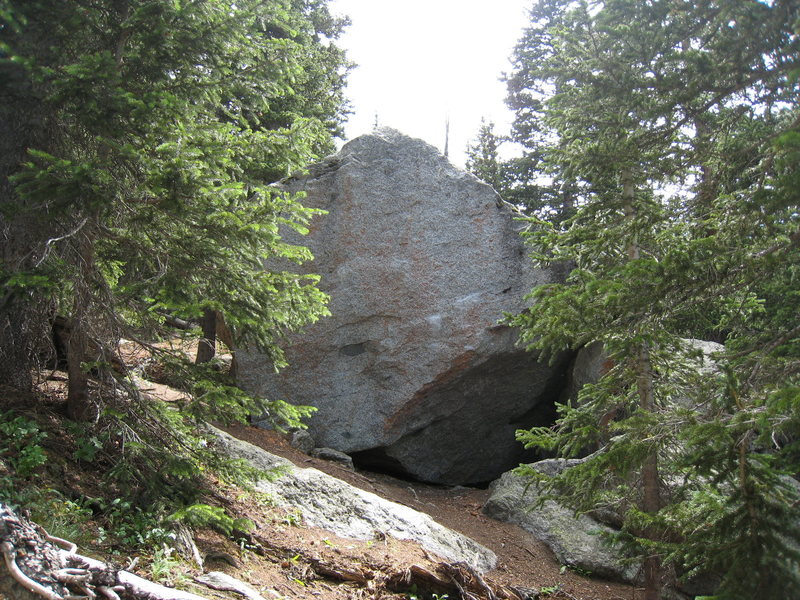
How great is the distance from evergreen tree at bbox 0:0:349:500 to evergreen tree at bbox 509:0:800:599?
3.19 m

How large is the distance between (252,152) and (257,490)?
4230mm

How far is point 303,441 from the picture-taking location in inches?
441

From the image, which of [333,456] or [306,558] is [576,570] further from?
[306,558]

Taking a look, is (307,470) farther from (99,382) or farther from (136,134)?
(136,134)

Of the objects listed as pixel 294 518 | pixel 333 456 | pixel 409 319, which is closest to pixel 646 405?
pixel 294 518

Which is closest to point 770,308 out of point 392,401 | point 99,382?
point 392,401

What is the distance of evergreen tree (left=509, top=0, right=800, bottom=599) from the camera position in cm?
395

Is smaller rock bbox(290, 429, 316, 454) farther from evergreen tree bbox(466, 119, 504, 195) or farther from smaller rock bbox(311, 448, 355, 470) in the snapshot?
evergreen tree bbox(466, 119, 504, 195)

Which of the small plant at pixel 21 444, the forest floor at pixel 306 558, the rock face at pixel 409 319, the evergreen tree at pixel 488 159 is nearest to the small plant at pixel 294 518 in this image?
the forest floor at pixel 306 558

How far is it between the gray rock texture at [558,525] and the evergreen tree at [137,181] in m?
5.28

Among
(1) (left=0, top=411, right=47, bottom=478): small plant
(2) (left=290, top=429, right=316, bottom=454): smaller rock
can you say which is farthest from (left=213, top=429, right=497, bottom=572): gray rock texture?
(1) (left=0, top=411, right=47, bottom=478): small plant

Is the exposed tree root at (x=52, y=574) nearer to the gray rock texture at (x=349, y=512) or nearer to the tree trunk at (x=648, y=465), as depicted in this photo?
the gray rock texture at (x=349, y=512)

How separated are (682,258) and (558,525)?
6.61 meters

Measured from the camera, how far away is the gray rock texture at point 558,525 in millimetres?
8914
